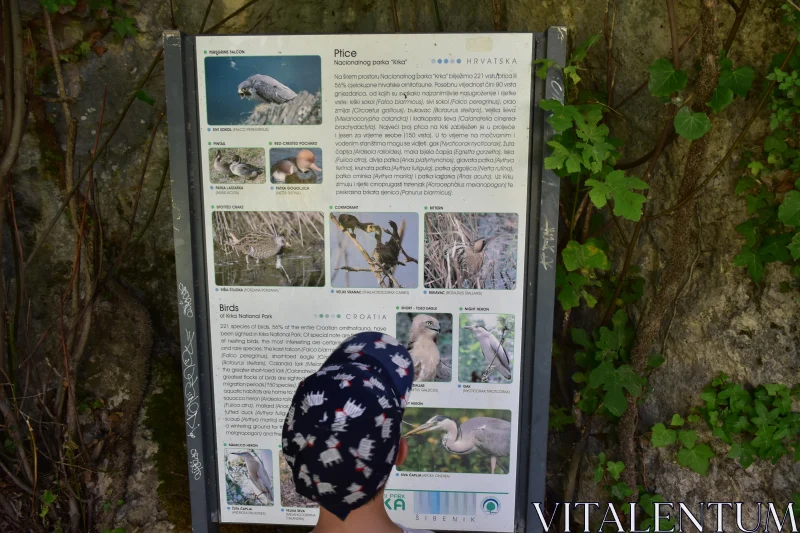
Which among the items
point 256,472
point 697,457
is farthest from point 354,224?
point 697,457

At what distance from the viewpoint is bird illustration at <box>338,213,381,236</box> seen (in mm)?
2037

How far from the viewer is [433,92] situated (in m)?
1.96

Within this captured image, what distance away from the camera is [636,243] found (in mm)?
2439

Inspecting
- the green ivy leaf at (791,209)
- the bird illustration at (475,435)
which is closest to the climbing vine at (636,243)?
the green ivy leaf at (791,209)

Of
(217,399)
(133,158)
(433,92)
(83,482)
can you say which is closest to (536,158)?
(433,92)

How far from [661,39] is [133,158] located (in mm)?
2418

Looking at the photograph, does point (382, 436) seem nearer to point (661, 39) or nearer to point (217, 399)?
point (217, 399)

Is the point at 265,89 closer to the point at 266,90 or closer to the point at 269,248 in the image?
the point at 266,90

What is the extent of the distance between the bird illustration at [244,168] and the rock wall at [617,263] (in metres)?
0.96

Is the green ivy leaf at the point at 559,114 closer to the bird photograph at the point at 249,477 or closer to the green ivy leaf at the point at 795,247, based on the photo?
the green ivy leaf at the point at 795,247

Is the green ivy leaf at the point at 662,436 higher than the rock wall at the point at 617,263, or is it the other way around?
the rock wall at the point at 617,263

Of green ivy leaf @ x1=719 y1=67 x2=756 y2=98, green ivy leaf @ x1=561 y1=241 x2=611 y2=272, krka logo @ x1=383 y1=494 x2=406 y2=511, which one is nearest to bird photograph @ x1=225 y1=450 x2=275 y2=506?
krka logo @ x1=383 y1=494 x2=406 y2=511

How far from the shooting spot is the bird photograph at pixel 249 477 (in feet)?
7.29

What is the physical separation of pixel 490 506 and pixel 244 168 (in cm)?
154
